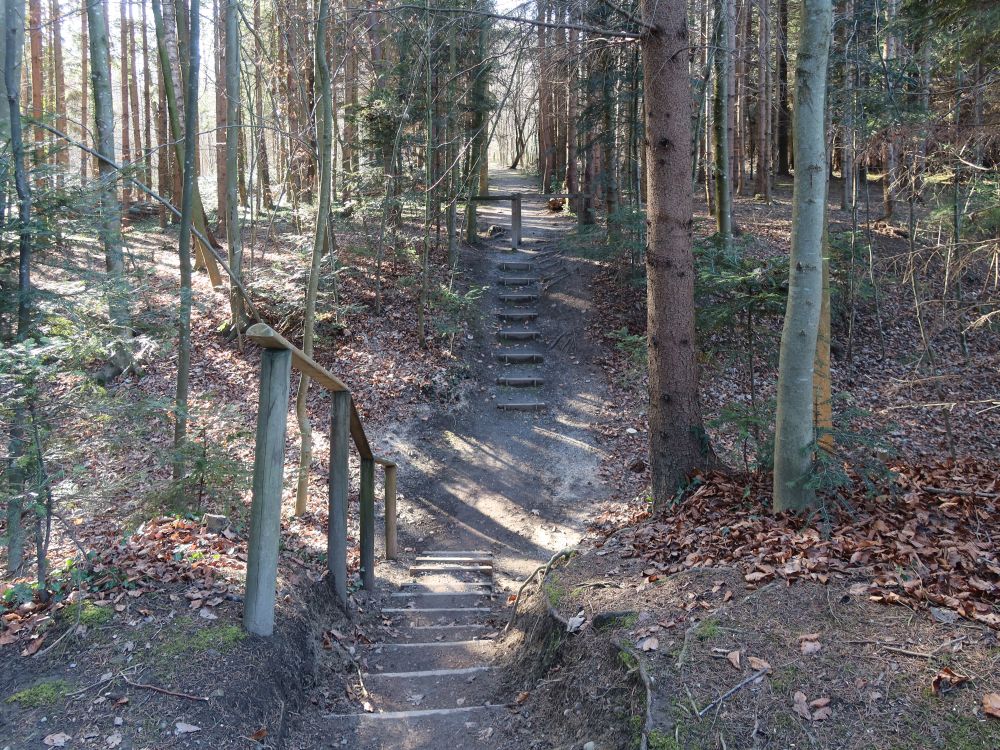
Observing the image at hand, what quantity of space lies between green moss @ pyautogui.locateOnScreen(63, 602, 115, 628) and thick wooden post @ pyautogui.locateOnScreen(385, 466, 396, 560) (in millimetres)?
4534

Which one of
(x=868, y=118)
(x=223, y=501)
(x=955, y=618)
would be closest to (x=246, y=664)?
(x=223, y=501)

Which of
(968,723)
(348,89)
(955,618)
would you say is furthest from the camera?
(348,89)

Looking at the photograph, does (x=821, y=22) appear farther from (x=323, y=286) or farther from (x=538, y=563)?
(x=323, y=286)

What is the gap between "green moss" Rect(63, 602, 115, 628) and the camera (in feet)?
12.7

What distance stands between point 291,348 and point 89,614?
1876mm

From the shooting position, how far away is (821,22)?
15.0ft

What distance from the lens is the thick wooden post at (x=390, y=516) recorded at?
8484mm

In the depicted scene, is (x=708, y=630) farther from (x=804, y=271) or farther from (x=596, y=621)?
(x=804, y=271)

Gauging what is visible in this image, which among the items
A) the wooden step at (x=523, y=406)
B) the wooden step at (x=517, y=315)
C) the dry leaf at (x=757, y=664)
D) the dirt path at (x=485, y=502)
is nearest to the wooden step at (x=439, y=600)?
the dirt path at (x=485, y=502)

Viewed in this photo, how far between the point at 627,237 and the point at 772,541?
10542 mm

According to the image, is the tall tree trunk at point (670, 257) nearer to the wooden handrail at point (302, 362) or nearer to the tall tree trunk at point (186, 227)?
the wooden handrail at point (302, 362)

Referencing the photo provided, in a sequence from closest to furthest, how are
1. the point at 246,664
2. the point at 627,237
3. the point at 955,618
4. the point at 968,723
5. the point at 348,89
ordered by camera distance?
the point at 968,723 → the point at 955,618 → the point at 246,664 → the point at 627,237 → the point at 348,89

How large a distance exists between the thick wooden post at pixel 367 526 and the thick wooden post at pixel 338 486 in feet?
3.11

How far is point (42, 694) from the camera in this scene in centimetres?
338
